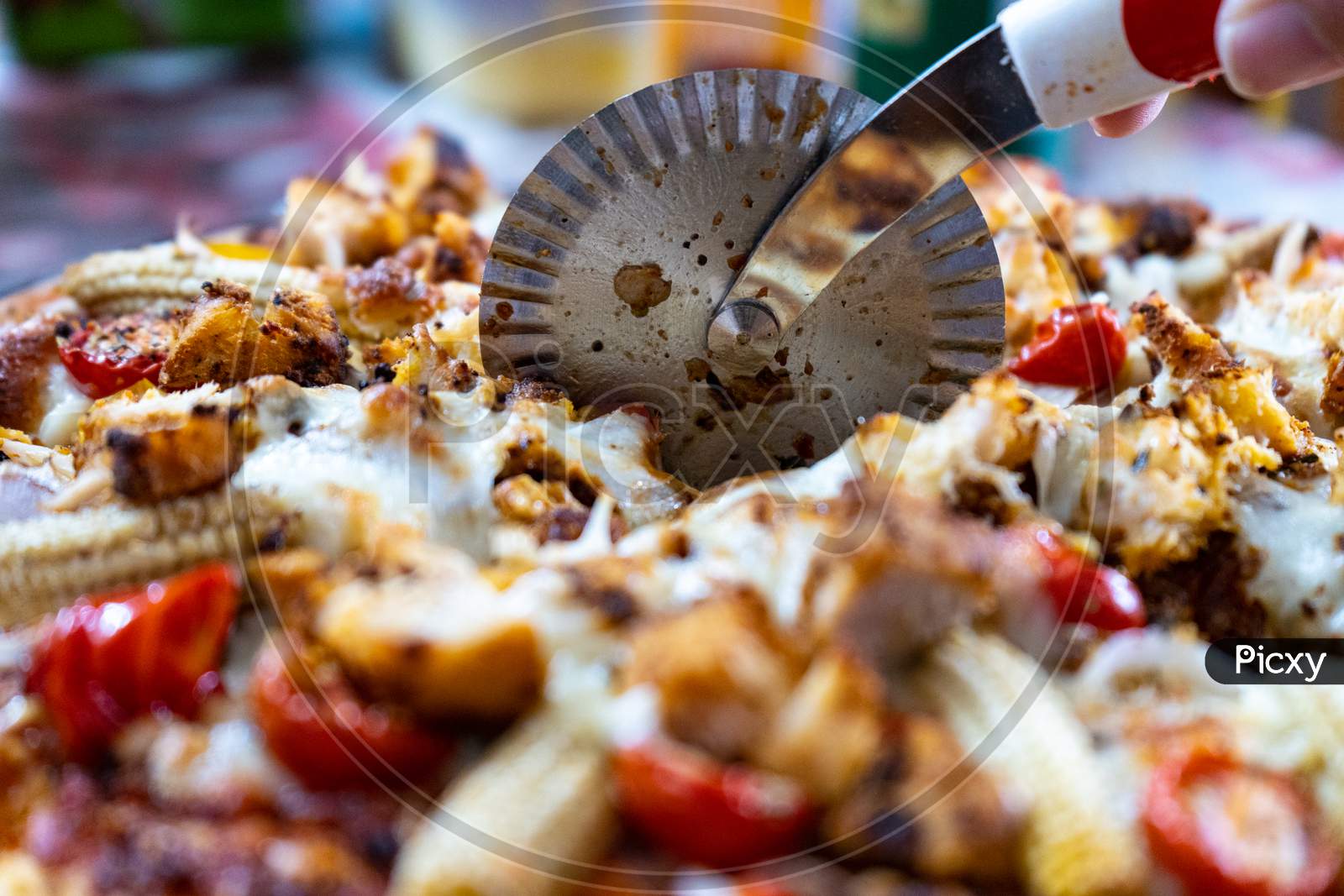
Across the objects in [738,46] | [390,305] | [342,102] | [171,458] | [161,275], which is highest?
[342,102]

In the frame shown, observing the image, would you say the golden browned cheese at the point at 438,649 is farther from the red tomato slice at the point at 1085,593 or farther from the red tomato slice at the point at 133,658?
the red tomato slice at the point at 1085,593

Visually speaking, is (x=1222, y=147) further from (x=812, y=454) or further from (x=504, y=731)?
(x=504, y=731)

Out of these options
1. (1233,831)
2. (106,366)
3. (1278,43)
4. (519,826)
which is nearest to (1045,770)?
(1233,831)

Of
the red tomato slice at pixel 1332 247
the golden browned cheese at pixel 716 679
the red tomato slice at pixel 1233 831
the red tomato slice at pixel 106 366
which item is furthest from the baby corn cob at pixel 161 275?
the red tomato slice at pixel 1332 247

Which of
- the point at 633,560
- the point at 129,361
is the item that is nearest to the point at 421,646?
the point at 633,560

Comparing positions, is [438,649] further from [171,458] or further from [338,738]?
[171,458]
